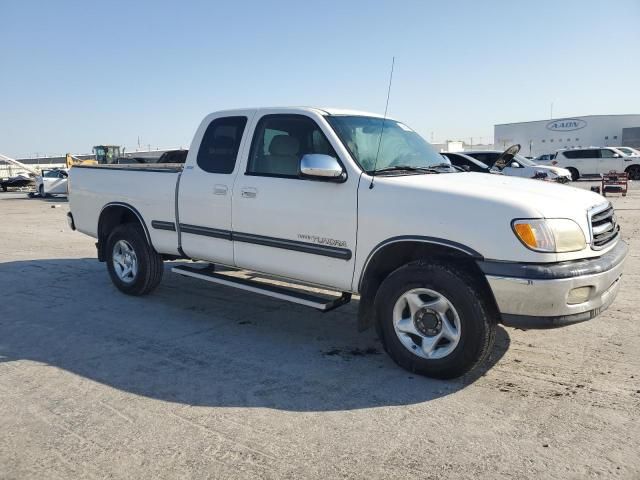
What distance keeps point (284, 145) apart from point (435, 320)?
2.08 metres

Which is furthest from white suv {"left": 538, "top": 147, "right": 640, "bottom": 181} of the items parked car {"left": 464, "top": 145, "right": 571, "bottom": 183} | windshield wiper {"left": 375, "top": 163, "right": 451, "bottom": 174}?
windshield wiper {"left": 375, "top": 163, "right": 451, "bottom": 174}

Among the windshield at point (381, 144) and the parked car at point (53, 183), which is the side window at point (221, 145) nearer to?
the windshield at point (381, 144)

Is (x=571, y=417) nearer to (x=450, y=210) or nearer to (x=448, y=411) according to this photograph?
(x=448, y=411)

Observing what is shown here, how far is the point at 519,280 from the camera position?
11.3 ft

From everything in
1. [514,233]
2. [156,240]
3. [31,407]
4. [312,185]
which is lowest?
[31,407]

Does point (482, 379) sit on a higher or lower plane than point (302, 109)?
lower

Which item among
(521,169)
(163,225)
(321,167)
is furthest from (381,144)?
(521,169)

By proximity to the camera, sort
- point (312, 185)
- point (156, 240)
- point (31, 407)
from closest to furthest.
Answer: point (31, 407)
point (312, 185)
point (156, 240)

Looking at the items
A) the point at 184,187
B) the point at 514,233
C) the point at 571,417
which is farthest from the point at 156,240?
the point at 571,417

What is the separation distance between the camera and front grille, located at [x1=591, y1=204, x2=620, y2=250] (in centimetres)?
377

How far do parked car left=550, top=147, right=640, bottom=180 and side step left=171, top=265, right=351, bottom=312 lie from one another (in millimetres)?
26370

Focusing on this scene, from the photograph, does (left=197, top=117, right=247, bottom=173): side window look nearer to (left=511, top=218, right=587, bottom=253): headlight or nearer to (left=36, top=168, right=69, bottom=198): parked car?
(left=511, top=218, right=587, bottom=253): headlight

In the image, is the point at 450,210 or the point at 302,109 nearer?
the point at 450,210

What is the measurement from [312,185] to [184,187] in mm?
1694
